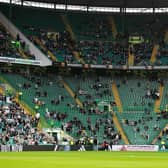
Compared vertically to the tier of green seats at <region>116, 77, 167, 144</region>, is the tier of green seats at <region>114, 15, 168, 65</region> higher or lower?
higher

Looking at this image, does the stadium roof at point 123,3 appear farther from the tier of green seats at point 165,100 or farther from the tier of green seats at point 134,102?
the tier of green seats at point 165,100

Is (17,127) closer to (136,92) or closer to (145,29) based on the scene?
(136,92)

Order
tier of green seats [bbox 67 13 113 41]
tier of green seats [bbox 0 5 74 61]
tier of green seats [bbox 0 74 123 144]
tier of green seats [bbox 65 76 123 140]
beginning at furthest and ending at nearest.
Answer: tier of green seats [bbox 67 13 113 41], tier of green seats [bbox 0 5 74 61], tier of green seats [bbox 65 76 123 140], tier of green seats [bbox 0 74 123 144]

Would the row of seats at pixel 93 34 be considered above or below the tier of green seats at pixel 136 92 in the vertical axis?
above

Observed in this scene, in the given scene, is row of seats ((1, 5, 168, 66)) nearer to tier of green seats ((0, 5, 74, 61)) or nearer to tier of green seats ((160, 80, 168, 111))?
tier of green seats ((0, 5, 74, 61))

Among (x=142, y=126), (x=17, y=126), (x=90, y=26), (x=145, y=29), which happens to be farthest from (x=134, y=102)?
(x=17, y=126)

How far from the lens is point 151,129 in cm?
6938

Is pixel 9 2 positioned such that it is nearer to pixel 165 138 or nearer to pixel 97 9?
pixel 97 9

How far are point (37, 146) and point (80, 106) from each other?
17519 mm

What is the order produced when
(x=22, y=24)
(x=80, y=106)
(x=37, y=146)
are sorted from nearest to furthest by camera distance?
(x=37, y=146) → (x=80, y=106) → (x=22, y=24)

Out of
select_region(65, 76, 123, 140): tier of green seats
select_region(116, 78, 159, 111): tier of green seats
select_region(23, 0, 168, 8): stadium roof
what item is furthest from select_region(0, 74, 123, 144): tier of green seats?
select_region(23, 0, 168, 8): stadium roof

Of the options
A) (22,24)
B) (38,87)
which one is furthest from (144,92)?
(22,24)

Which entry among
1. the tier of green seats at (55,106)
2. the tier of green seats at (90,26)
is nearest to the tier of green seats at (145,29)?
the tier of green seats at (90,26)

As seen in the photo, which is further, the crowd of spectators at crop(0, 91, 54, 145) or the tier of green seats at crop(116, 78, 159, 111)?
the tier of green seats at crop(116, 78, 159, 111)
